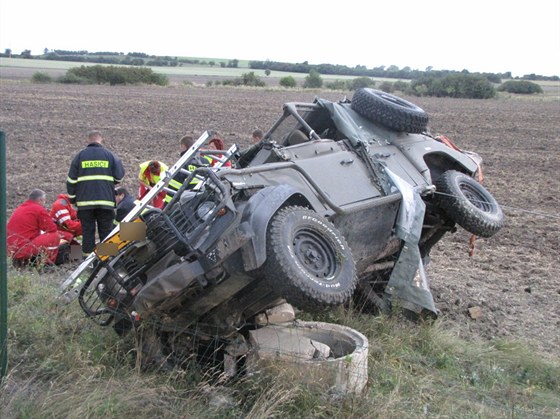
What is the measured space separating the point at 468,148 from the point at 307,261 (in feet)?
55.9

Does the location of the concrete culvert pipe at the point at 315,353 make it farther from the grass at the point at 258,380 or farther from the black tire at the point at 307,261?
the black tire at the point at 307,261

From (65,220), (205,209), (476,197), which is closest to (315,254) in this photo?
(205,209)

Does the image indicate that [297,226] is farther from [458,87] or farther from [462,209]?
[458,87]

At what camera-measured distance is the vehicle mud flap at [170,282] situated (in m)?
4.78

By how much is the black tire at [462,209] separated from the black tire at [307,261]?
2.25 metres

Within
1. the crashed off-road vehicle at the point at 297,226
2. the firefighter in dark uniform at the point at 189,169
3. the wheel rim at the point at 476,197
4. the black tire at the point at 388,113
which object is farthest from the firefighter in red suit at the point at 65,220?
the wheel rim at the point at 476,197

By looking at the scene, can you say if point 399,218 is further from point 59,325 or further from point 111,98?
point 111,98

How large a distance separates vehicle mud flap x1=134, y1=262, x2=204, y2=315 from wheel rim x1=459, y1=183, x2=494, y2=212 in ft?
11.8

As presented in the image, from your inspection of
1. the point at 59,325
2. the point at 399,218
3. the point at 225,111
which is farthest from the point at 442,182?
the point at 225,111

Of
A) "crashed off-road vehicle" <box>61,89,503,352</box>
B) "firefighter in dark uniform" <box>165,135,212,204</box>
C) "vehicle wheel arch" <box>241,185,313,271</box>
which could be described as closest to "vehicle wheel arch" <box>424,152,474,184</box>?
"crashed off-road vehicle" <box>61,89,503,352</box>

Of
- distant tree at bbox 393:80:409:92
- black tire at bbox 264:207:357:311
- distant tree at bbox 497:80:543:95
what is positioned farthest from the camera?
distant tree at bbox 497:80:543:95

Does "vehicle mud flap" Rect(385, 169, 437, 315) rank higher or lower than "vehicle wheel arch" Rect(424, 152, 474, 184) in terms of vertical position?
lower

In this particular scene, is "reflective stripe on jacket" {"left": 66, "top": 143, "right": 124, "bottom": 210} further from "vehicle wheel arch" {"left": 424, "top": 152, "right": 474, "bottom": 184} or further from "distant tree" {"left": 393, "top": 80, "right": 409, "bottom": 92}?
"distant tree" {"left": 393, "top": 80, "right": 409, "bottom": 92}

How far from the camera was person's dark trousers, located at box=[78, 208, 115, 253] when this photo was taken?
890 centimetres
